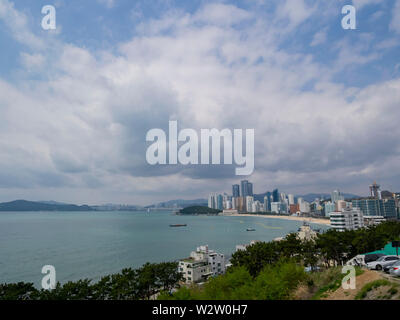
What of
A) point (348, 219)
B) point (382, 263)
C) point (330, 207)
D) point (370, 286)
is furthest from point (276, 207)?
point (370, 286)

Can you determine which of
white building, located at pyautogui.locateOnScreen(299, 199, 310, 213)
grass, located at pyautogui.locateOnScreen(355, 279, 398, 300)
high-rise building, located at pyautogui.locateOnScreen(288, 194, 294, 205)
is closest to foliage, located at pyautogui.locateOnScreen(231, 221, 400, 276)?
grass, located at pyautogui.locateOnScreen(355, 279, 398, 300)

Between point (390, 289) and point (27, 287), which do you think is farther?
point (27, 287)

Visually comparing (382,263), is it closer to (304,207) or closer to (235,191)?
(304,207)

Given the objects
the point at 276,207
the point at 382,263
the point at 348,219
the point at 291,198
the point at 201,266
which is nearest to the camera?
the point at 382,263

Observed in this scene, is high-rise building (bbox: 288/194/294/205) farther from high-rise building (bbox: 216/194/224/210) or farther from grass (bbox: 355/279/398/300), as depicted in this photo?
grass (bbox: 355/279/398/300)

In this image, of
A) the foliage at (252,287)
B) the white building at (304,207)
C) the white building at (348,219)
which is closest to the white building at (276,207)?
the white building at (304,207)
